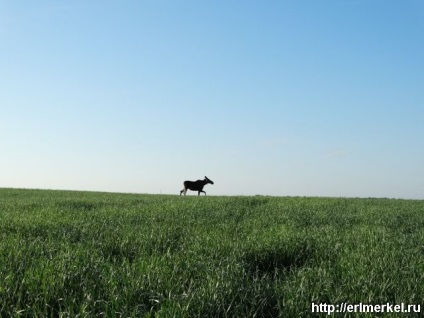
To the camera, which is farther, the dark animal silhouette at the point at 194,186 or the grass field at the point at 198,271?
the dark animal silhouette at the point at 194,186

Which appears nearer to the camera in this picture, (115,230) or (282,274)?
(282,274)

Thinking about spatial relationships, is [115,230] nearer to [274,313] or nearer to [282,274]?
[282,274]

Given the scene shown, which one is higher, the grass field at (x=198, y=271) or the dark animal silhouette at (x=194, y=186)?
the dark animal silhouette at (x=194, y=186)

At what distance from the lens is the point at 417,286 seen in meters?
6.07

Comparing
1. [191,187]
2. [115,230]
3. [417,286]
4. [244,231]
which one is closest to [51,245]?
[115,230]

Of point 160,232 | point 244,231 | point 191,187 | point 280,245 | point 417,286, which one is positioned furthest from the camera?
point 191,187

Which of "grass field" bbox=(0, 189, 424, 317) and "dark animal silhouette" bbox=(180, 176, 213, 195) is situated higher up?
"dark animal silhouette" bbox=(180, 176, 213, 195)

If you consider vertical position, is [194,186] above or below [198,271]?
above

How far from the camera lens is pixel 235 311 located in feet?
16.2

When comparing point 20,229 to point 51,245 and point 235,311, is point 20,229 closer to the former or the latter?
point 51,245

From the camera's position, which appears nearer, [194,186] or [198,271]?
[198,271]

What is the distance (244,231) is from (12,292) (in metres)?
6.68

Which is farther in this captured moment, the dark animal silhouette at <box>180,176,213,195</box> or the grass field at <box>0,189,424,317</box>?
the dark animal silhouette at <box>180,176,213,195</box>

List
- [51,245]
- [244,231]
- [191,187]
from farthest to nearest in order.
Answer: [191,187] → [244,231] → [51,245]
